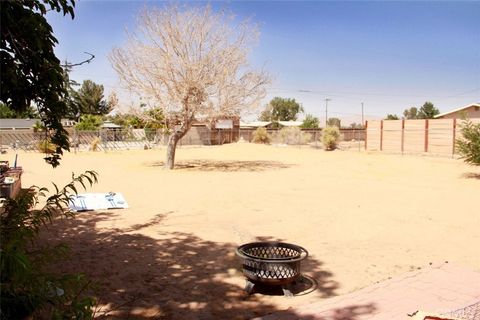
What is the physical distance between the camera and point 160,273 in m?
5.34

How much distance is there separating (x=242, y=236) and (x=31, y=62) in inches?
187

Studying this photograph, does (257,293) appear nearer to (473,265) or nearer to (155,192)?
(473,265)

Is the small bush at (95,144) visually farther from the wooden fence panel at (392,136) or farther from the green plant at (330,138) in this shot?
the wooden fence panel at (392,136)

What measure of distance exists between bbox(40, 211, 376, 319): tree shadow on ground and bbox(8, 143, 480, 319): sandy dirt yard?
1 cm

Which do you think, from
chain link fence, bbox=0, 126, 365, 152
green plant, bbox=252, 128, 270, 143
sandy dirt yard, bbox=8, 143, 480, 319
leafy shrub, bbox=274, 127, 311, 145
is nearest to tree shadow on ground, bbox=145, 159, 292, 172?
sandy dirt yard, bbox=8, 143, 480, 319

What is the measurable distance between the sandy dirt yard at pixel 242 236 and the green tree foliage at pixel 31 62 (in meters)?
2.06

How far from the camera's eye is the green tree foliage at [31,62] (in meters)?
3.13

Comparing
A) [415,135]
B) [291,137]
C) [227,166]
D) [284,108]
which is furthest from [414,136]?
[284,108]

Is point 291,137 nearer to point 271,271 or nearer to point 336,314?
point 271,271

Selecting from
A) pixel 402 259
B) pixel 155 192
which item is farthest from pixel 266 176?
pixel 402 259

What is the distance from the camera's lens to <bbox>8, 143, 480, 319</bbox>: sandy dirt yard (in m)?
4.68

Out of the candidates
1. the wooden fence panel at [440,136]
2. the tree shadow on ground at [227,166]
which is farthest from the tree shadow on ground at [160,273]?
the wooden fence panel at [440,136]

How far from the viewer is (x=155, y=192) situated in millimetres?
12500

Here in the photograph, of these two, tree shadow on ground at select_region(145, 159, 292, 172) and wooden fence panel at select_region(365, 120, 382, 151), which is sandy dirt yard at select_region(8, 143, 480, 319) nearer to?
tree shadow on ground at select_region(145, 159, 292, 172)
